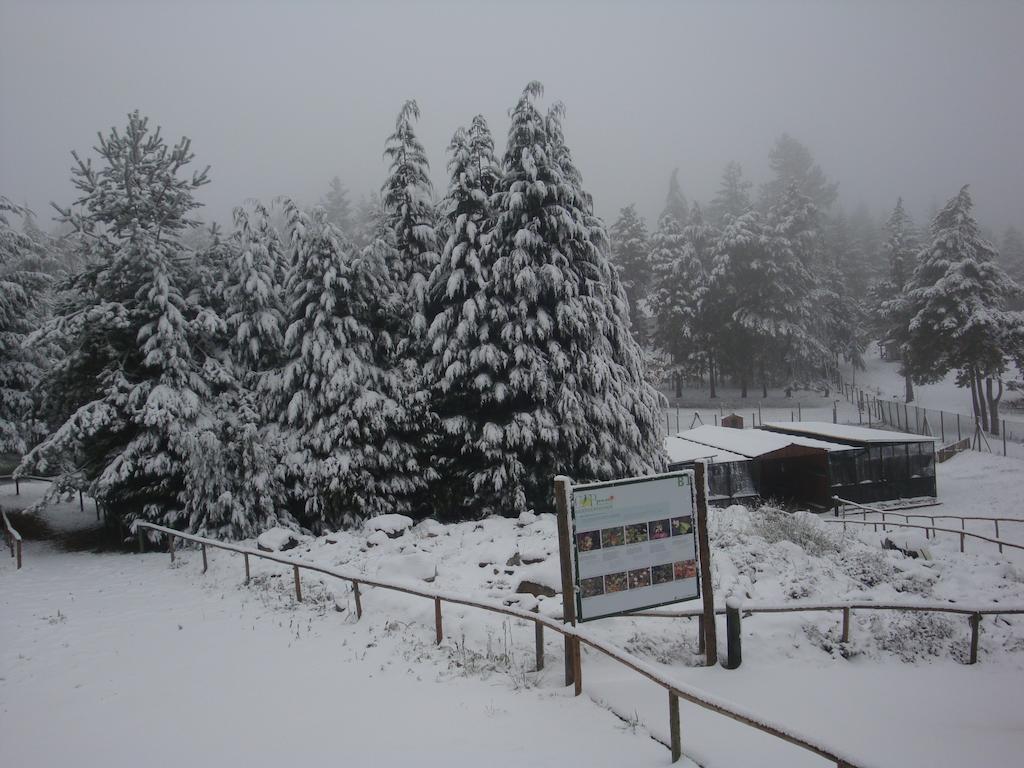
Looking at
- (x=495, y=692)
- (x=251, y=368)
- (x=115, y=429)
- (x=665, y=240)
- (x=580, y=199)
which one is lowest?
(x=495, y=692)

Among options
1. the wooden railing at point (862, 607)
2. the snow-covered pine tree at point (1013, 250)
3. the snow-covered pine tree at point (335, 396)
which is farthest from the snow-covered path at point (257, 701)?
the snow-covered pine tree at point (1013, 250)

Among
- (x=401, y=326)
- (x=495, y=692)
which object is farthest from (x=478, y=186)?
(x=495, y=692)

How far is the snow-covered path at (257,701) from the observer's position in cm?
573

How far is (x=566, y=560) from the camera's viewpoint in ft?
22.9

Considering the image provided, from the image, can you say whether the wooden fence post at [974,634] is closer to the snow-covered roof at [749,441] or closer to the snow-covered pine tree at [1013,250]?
the snow-covered roof at [749,441]

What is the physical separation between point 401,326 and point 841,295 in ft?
156

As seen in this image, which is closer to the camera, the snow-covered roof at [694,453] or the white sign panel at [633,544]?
the white sign panel at [633,544]

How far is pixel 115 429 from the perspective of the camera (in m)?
15.3

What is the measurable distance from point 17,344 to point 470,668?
63.0ft

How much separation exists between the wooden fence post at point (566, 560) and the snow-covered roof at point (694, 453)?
16303 mm

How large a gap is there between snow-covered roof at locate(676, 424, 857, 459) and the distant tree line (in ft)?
50.5

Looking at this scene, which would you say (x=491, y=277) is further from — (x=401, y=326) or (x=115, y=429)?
(x=115, y=429)

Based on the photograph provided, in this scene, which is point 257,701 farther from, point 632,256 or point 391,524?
point 632,256

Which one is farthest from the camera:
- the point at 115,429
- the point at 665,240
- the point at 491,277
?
the point at 665,240
